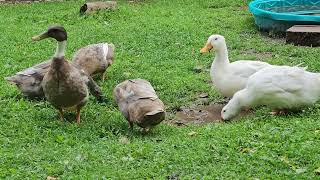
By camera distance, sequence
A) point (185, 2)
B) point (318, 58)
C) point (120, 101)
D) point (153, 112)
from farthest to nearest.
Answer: point (185, 2) < point (318, 58) < point (120, 101) < point (153, 112)

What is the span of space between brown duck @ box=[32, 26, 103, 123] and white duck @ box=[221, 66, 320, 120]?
5.92 ft

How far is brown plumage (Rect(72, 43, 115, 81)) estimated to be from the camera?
848cm

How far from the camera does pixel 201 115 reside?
7469 millimetres

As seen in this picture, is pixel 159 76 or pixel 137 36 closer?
pixel 159 76

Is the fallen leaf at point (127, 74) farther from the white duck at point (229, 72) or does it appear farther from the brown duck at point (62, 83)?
the brown duck at point (62, 83)

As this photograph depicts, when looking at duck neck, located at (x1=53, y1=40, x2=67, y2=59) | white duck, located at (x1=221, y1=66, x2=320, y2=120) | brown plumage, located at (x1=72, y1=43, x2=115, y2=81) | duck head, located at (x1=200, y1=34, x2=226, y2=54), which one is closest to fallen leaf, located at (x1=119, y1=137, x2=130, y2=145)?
duck neck, located at (x1=53, y1=40, x2=67, y2=59)

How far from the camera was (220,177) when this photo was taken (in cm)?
505

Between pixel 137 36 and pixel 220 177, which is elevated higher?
pixel 220 177

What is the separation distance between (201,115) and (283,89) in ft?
3.78

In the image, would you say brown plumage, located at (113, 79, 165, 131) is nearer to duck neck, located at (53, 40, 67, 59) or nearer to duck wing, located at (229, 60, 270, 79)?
duck neck, located at (53, 40, 67, 59)

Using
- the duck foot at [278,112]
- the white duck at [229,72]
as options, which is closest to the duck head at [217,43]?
the white duck at [229,72]

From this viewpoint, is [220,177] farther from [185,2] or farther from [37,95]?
[185,2]

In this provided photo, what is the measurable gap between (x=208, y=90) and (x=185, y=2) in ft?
24.8

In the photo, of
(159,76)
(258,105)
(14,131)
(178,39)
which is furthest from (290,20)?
(14,131)
